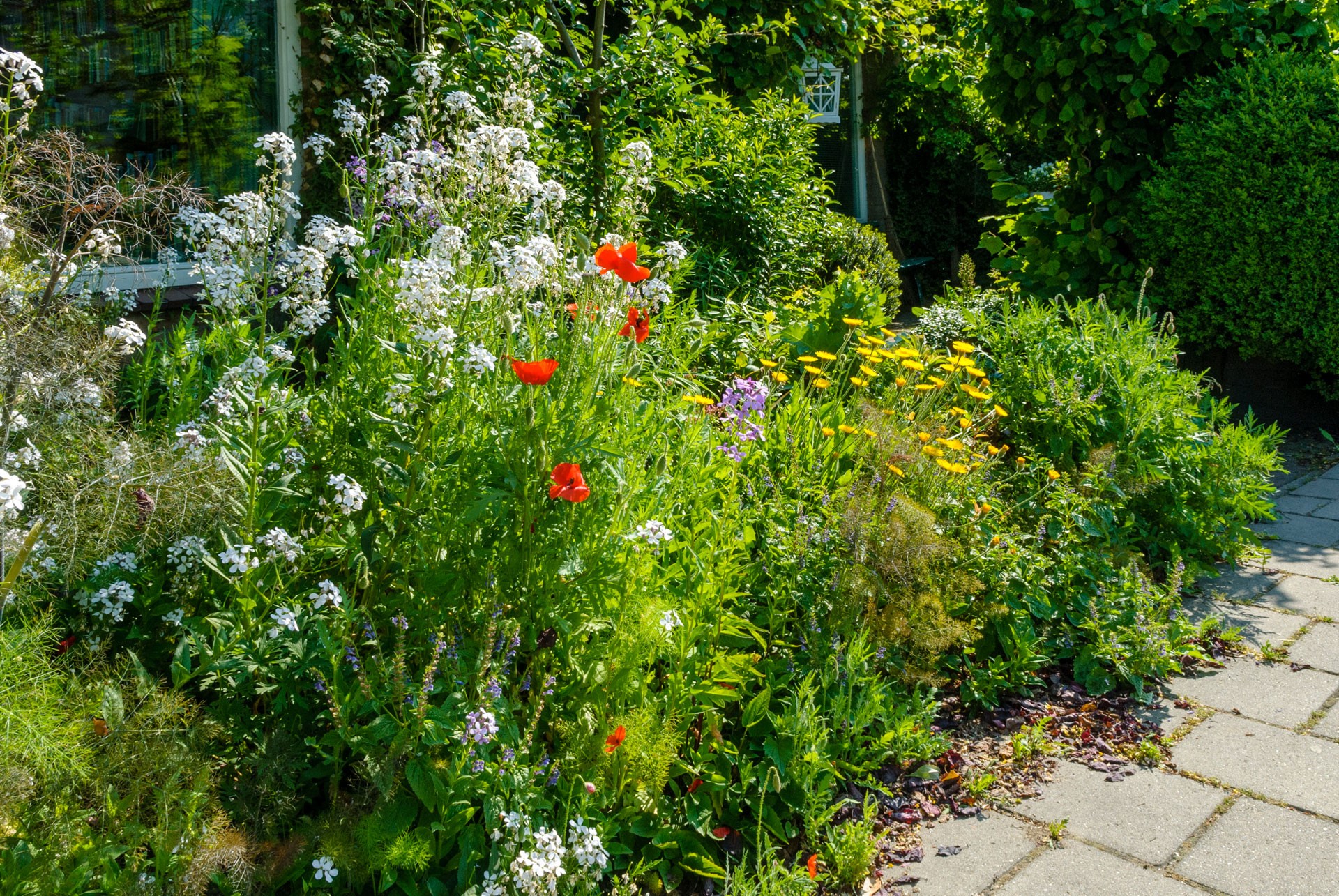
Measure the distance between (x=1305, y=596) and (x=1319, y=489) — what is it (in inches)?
62.1

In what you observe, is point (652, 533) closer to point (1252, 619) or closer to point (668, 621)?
point (668, 621)

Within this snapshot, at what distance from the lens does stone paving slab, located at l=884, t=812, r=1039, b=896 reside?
2.37 metres

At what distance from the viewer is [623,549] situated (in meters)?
2.24

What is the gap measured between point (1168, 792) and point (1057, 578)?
84 centimetres

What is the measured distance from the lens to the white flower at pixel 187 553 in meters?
2.14

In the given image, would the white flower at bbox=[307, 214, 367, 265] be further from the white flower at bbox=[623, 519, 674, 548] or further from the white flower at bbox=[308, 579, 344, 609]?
the white flower at bbox=[623, 519, 674, 548]

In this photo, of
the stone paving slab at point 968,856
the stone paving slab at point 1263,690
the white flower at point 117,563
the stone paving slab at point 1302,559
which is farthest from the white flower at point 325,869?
the stone paving slab at point 1302,559

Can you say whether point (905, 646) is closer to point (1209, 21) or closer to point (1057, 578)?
point (1057, 578)

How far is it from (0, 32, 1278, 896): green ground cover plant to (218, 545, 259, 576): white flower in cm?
2

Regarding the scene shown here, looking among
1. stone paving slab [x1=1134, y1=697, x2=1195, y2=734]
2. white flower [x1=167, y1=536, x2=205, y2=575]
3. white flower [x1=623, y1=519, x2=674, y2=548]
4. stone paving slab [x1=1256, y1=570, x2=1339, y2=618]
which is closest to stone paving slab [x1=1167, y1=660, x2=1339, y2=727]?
stone paving slab [x1=1134, y1=697, x2=1195, y2=734]

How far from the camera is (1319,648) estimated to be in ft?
11.8

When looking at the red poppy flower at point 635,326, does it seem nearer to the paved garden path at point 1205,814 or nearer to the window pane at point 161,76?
the paved garden path at point 1205,814

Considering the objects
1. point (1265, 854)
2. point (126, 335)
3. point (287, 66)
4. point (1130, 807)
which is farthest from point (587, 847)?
point (287, 66)

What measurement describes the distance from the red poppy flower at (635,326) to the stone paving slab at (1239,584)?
108 inches
